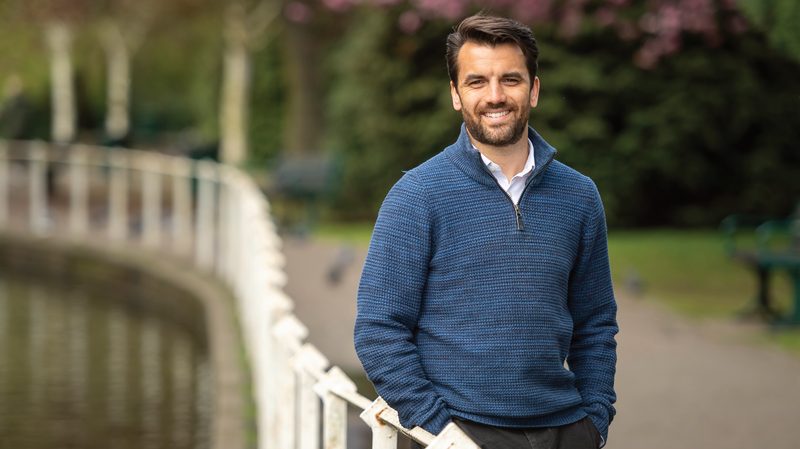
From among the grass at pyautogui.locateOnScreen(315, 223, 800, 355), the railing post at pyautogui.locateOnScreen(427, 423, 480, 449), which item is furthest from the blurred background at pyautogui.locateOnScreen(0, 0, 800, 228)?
the railing post at pyautogui.locateOnScreen(427, 423, 480, 449)

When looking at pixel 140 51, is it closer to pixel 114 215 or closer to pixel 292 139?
pixel 292 139

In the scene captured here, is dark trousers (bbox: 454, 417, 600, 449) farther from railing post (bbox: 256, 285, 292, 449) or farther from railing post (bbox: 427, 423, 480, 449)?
railing post (bbox: 256, 285, 292, 449)

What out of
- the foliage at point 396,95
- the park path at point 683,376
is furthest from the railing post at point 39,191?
the park path at point 683,376

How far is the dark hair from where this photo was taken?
3.43 meters

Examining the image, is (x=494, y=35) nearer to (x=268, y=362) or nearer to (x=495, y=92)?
(x=495, y=92)

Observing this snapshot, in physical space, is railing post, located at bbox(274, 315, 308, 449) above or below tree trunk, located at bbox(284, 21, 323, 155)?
above

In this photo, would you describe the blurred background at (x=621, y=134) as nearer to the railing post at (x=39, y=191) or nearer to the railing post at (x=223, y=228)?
the railing post at (x=223, y=228)

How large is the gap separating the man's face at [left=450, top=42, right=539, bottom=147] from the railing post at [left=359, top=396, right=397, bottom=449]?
2.10ft

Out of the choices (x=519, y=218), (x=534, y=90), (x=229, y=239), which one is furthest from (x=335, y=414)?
(x=229, y=239)

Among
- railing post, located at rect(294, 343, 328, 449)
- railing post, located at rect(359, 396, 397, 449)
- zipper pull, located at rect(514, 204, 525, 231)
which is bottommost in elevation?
railing post, located at rect(294, 343, 328, 449)

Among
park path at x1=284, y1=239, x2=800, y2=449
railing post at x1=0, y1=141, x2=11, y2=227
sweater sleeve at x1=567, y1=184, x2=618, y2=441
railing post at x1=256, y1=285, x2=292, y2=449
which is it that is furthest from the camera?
railing post at x1=0, y1=141, x2=11, y2=227

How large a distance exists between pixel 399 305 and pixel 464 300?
14 cm

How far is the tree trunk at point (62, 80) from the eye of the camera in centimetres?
3441

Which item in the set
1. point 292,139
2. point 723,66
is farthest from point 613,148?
point 292,139
